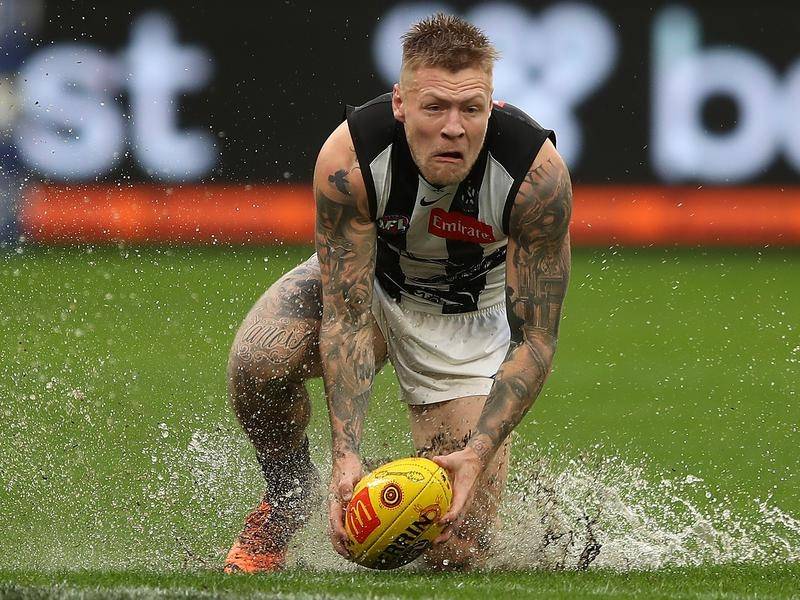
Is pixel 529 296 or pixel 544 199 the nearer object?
pixel 544 199

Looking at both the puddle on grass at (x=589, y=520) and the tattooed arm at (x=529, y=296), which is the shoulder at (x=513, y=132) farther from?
the puddle on grass at (x=589, y=520)

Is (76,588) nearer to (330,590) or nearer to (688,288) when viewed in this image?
(330,590)

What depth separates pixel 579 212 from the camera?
14.7m

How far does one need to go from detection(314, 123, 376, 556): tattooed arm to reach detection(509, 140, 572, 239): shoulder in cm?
57

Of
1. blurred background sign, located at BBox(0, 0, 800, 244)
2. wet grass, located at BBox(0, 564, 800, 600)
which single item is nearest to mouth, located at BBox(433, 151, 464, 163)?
wet grass, located at BBox(0, 564, 800, 600)

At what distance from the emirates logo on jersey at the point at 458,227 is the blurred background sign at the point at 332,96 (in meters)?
8.57

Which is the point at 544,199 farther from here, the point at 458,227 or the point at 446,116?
the point at 446,116

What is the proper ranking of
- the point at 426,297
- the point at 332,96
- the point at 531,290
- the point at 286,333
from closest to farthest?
the point at 531,290, the point at 286,333, the point at 426,297, the point at 332,96

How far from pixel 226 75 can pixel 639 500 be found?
8.60 meters

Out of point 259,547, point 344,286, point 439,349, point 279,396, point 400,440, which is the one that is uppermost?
point 344,286

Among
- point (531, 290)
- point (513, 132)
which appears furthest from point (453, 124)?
point (531, 290)

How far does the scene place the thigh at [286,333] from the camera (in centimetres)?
584

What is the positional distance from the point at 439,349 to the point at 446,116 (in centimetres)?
132

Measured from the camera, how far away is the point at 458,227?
18.2 feet
